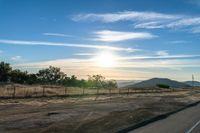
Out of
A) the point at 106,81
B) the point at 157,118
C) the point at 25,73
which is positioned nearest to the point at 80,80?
the point at 106,81

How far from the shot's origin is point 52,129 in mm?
17844

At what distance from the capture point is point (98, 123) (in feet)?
68.4

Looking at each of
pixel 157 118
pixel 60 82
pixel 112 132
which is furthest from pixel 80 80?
pixel 112 132

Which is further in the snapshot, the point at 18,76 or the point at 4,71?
the point at 18,76

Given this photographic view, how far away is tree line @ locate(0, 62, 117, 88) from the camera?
105 metres

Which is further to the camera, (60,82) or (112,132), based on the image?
(60,82)

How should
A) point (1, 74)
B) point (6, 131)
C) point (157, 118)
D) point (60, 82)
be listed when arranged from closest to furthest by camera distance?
point (6, 131), point (157, 118), point (1, 74), point (60, 82)

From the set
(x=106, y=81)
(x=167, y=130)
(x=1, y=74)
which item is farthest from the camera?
(x=106, y=81)

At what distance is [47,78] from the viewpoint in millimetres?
134500

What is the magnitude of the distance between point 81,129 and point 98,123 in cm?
273

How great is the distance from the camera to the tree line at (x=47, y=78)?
345ft

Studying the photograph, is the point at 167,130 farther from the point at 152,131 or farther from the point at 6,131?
the point at 6,131

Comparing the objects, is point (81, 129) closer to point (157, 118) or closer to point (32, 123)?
point (32, 123)

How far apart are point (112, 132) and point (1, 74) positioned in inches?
3534
